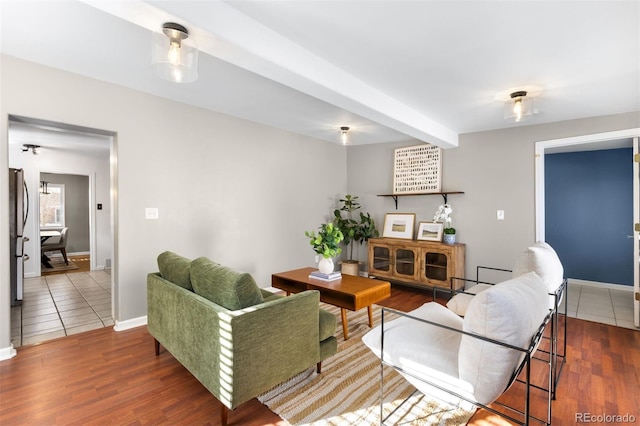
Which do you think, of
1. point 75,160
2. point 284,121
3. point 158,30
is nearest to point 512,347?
point 158,30

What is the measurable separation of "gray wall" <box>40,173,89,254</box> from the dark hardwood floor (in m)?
6.62

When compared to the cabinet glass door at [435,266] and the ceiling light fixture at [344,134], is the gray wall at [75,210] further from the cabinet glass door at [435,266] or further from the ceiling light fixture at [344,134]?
the cabinet glass door at [435,266]

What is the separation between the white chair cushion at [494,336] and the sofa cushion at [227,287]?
1099 mm

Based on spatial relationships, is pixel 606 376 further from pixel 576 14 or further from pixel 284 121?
pixel 284 121

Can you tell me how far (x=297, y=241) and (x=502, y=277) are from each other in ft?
9.06

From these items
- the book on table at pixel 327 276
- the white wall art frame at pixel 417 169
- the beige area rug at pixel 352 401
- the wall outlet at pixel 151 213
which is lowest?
the beige area rug at pixel 352 401

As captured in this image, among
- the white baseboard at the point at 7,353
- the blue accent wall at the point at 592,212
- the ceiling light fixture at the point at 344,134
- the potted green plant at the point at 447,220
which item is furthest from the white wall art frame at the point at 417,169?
the white baseboard at the point at 7,353

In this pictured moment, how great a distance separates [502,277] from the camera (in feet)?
13.1

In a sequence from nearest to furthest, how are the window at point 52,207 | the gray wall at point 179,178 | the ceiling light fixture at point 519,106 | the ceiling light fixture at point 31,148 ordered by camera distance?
the gray wall at point 179,178 < the ceiling light fixture at point 519,106 < the ceiling light fixture at point 31,148 < the window at point 52,207

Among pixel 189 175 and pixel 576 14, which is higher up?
pixel 576 14

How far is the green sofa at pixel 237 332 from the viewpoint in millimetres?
1619

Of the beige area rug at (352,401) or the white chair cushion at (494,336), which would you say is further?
the beige area rug at (352,401)

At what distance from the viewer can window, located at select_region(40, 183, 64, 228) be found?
26.1ft

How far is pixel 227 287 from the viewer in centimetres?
173
